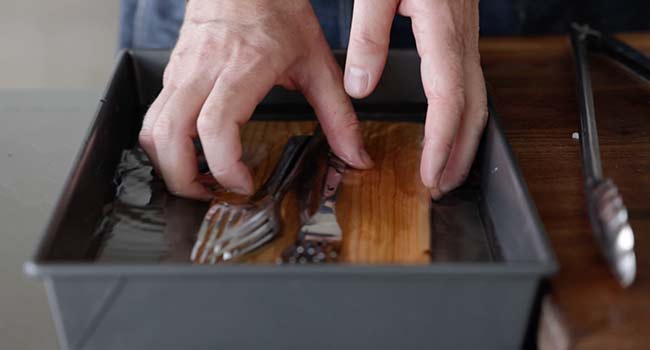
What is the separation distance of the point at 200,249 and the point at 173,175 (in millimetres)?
70

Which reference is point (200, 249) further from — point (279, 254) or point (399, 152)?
point (399, 152)

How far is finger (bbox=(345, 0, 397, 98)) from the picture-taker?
51cm

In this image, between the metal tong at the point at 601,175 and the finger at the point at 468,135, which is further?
the finger at the point at 468,135

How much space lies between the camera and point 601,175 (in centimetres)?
46

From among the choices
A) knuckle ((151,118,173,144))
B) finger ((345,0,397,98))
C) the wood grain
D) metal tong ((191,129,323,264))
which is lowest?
the wood grain

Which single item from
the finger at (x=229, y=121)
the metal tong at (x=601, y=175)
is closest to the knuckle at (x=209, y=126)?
the finger at (x=229, y=121)

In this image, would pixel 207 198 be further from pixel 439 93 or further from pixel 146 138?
pixel 439 93

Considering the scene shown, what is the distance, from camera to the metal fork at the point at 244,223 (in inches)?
17.7

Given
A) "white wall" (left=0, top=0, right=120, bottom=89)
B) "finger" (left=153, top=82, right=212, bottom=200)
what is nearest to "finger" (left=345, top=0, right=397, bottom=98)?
"finger" (left=153, top=82, right=212, bottom=200)

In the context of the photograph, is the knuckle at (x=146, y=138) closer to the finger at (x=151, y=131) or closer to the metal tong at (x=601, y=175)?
the finger at (x=151, y=131)

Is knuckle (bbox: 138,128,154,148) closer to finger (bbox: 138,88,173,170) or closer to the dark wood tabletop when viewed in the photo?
finger (bbox: 138,88,173,170)

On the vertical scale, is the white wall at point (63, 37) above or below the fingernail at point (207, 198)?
below

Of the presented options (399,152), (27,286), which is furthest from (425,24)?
(27,286)

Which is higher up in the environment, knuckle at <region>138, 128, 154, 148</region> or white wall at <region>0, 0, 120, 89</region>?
knuckle at <region>138, 128, 154, 148</region>
